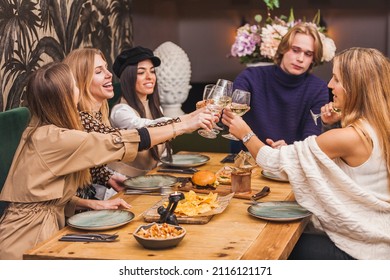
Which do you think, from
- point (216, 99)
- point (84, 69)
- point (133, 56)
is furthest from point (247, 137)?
point (133, 56)

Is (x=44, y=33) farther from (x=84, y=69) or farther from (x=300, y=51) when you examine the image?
(x=300, y=51)

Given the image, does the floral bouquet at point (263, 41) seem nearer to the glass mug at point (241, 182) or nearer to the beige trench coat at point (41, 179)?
the glass mug at point (241, 182)

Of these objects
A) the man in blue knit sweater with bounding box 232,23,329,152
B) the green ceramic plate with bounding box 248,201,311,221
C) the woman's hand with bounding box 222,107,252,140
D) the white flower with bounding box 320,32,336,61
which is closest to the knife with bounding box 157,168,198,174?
the woman's hand with bounding box 222,107,252,140

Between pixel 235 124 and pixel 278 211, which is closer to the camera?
pixel 278 211

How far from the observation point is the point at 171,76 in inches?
197

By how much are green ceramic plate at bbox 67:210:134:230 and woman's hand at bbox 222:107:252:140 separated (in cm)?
56

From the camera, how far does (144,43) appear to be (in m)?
5.39

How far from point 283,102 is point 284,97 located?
0.03 metres

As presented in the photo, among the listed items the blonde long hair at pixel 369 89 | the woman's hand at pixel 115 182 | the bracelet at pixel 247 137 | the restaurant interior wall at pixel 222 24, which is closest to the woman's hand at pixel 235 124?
the bracelet at pixel 247 137

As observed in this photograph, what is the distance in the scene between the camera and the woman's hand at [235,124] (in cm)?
255

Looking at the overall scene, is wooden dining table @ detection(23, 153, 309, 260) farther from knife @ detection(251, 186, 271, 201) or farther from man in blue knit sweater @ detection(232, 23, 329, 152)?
man in blue knit sweater @ detection(232, 23, 329, 152)

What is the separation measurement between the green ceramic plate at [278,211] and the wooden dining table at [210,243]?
2 centimetres
